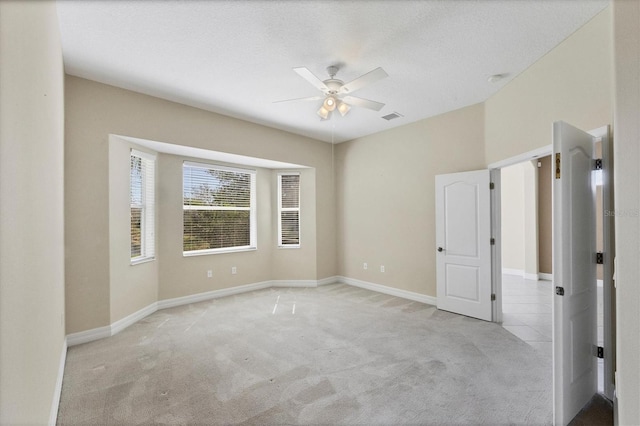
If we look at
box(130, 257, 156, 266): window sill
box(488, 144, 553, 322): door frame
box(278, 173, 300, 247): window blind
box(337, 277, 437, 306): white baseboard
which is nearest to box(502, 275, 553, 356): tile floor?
box(488, 144, 553, 322): door frame

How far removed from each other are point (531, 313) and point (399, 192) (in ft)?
8.49

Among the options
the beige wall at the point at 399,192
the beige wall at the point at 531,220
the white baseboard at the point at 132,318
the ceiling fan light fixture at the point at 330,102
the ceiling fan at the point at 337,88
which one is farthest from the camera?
A: the beige wall at the point at 531,220

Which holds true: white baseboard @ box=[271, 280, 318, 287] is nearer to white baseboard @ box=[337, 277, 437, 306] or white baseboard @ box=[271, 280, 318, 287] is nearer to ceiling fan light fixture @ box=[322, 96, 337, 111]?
white baseboard @ box=[337, 277, 437, 306]

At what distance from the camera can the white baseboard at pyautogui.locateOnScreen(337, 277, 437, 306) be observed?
15.0 feet

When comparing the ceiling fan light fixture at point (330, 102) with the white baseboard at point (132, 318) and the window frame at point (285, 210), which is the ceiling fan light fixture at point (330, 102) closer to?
the window frame at point (285, 210)

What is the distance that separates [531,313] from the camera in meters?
4.13

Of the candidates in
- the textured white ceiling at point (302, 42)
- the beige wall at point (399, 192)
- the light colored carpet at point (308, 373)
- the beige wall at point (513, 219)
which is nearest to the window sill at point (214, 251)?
the light colored carpet at point (308, 373)

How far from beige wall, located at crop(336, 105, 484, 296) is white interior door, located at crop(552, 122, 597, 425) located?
210cm

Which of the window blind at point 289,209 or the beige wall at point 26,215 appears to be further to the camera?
the window blind at point 289,209

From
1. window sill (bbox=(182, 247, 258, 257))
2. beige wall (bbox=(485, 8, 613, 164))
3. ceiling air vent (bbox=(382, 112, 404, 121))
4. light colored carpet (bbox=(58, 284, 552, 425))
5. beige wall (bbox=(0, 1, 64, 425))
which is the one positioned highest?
ceiling air vent (bbox=(382, 112, 404, 121))

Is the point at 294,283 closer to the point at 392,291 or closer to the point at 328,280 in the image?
the point at 328,280

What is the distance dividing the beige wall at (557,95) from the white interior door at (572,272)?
395 mm

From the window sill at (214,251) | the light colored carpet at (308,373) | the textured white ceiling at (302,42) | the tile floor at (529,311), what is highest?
the textured white ceiling at (302,42)

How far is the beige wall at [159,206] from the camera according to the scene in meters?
3.18
